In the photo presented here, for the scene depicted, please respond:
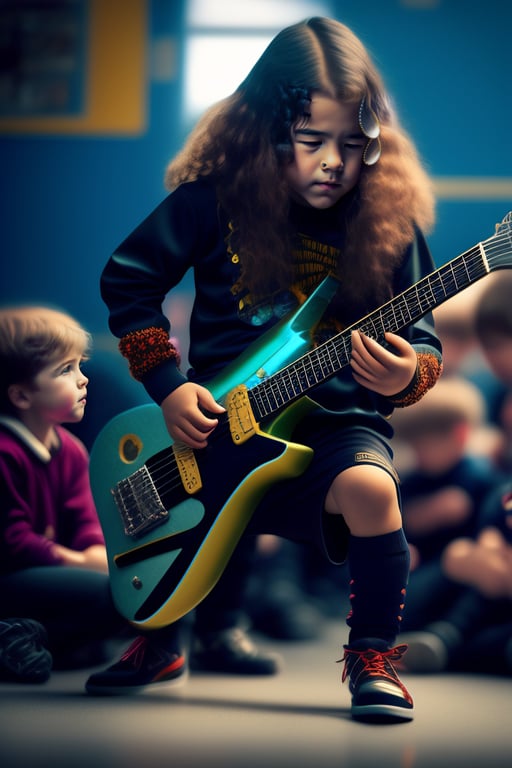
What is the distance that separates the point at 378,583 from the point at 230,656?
35cm

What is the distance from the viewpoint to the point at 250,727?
1.19 meters

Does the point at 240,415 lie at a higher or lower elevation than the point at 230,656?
higher

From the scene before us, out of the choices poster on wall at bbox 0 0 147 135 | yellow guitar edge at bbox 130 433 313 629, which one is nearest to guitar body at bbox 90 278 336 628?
yellow guitar edge at bbox 130 433 313 629

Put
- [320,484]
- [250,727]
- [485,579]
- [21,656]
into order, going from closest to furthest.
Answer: [250,727] → [320,484] → [21,656] → [485,579]

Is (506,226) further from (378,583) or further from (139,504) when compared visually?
(139,504)

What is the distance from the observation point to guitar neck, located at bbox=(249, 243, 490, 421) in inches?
47.7

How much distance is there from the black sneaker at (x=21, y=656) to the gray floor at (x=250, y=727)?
0.02 metres

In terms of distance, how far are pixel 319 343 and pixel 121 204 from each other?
566 millimetres

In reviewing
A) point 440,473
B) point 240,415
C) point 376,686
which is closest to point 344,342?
point 240,415

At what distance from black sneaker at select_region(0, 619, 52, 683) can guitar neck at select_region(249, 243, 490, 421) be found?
47 centimetres

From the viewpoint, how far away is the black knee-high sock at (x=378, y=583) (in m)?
1.25

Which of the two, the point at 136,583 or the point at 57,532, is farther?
the point at 57,532

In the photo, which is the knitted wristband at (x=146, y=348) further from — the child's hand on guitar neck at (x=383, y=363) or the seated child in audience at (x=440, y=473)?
the seated child in audience at (x=440, y=473)

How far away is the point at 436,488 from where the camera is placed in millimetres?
1716
